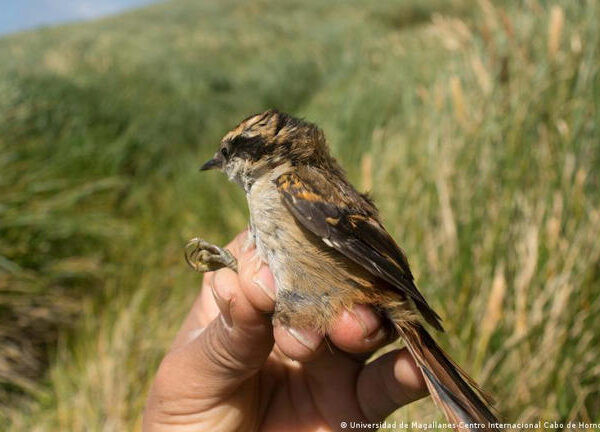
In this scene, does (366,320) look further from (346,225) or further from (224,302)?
(224,302)

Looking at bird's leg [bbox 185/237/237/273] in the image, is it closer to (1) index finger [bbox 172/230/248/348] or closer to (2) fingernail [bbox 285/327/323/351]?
(1) index finger [bbox 172/230/248/348]

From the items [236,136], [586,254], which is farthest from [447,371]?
[586,254]

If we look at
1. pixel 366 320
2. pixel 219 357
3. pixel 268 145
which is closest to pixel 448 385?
pixel 366 320

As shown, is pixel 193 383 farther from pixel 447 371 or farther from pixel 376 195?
pixel 376 195

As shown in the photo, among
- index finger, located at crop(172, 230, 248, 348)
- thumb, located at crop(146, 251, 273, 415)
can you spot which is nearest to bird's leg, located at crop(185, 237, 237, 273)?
index finger, located at crop(172, 230, 248, 348)

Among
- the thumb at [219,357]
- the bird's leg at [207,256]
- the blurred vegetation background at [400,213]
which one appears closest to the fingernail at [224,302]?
the thumb at [219,357]

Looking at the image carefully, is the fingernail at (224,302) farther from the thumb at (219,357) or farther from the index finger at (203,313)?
the index finger at (203,313)
